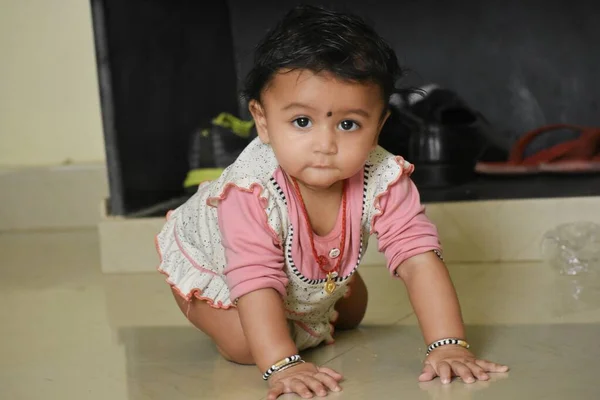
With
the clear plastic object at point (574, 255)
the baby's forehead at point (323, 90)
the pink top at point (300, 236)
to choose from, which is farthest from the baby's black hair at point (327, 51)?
the clear plastic object at point (574, 255)

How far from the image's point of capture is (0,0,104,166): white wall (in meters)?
2.14

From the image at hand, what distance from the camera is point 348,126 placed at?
0.99m

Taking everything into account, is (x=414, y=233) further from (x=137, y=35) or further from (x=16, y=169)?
(x=16, y=169)

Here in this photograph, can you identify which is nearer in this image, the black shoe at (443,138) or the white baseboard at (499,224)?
the white baseboard at (499,224)

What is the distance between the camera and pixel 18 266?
1835 millimetres

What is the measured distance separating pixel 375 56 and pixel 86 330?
608mm

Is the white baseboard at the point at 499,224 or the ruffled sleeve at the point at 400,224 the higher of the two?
the ruffled sleeve at the point at 400,224

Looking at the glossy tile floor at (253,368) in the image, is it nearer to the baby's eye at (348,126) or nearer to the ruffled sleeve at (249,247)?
the ruffled sleeve at (249,247)

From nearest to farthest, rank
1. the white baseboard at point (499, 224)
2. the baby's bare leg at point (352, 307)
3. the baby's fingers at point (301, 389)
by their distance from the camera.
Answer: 1. the baby's fingers at point (301, 389)
2. the baby's bare leg at point (352, 307)
3. the white baseboard at point (499, 224)

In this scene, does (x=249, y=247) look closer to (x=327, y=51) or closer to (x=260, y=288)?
(x=260, y=288)

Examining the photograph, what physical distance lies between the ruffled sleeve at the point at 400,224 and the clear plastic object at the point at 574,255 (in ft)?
1.37

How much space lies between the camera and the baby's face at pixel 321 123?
37.8 inches

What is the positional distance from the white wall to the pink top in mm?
1223

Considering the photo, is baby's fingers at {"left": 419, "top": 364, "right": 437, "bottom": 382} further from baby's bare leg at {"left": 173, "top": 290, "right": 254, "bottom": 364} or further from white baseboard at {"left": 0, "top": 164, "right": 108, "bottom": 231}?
white baseboard at {"left": 0, "top": 164, "right": 108, "bottom": 231}
